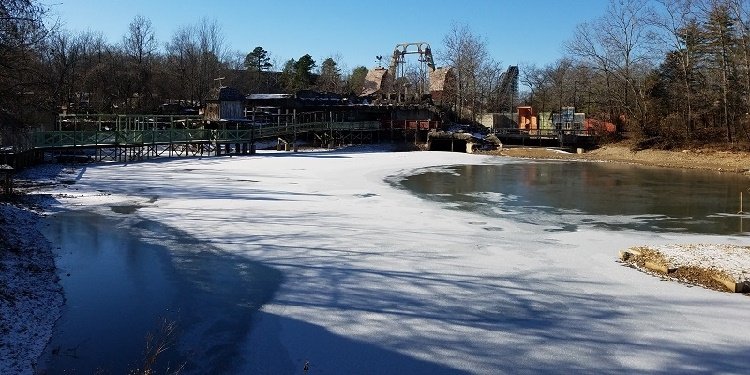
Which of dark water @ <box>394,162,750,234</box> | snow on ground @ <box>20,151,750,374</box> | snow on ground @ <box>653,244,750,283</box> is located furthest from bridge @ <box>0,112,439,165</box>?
snow on ground @ <box>653,244,750,283</box>

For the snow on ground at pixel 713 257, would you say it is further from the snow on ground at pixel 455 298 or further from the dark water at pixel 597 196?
the dark water at pixel 597 196

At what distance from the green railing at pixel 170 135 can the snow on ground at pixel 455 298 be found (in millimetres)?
17512

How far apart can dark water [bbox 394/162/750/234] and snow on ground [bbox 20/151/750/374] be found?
1771 mm

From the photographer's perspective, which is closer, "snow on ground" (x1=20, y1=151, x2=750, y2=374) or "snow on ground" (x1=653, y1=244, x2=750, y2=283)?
"snow on ground" (x1=20, y1=151, x2=750, y2=374)

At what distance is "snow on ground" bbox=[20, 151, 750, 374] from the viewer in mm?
6719

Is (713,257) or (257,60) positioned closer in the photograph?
(713,257)

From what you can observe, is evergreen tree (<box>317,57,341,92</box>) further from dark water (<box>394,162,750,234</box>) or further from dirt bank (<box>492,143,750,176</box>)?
dark water (<box>394,162,750,234</box>)

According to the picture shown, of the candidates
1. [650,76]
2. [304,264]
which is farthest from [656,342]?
[650,76]

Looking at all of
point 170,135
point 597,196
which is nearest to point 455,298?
point 597,196

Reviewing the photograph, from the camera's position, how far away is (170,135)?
41281mm

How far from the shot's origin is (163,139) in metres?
40.9

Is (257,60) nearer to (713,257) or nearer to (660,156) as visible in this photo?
(660,156)

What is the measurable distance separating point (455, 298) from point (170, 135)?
36.2m

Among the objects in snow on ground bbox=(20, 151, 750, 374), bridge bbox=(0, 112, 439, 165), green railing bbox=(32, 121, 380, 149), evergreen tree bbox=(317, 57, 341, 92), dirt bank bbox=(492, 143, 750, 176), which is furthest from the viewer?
evergreen tree bbox=(317, 57, 341, 92)
